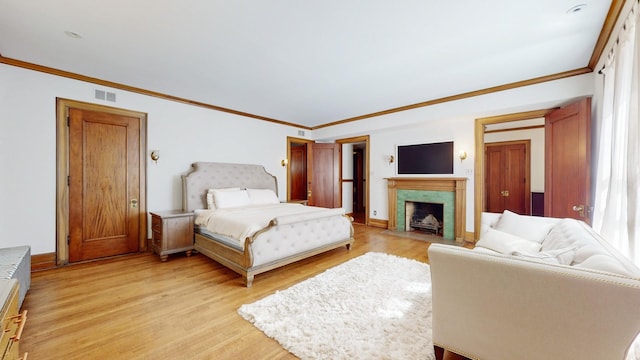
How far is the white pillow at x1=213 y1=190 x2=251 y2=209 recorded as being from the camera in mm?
4073

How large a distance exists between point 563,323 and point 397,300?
1.39 m

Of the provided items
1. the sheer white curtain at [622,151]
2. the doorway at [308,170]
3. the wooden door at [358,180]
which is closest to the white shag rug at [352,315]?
the sheer white curtain at [622,151]

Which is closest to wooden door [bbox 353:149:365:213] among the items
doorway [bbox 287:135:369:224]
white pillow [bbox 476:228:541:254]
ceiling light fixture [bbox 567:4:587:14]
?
doorway [bbox 287:135:369:224]

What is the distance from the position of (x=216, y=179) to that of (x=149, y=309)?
2616 millimetres

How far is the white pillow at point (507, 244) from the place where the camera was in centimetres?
204

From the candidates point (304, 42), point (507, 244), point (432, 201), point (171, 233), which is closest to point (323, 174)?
point (432, 201)

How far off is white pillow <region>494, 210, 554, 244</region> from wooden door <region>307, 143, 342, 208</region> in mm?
4227

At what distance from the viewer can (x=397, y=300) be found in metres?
2.35

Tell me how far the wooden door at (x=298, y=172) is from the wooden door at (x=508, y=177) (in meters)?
4.63

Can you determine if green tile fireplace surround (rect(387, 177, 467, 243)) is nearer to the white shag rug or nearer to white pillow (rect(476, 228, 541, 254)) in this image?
the white shag rug

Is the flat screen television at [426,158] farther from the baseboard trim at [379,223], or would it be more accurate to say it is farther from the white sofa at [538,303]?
the white sofa at [538,303]

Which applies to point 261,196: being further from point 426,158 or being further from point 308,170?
point 426,158

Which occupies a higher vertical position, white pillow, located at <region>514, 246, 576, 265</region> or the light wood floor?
white pillow, located at <region>514, 246, 576, 265</region>

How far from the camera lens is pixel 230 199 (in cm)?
418
